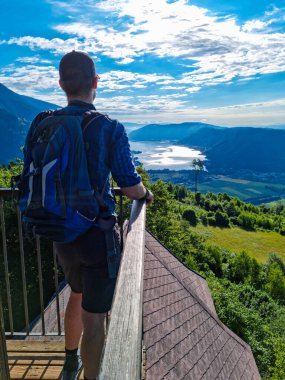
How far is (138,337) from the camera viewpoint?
1.31 meters

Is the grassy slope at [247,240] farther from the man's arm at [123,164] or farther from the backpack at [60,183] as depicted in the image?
the backpack at [60,183]

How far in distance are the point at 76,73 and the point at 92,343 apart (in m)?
1.68

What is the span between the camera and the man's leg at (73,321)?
2.70 m

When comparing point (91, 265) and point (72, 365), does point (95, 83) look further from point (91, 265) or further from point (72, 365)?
point (72, 365)

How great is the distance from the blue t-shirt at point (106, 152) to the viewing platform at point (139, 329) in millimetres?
346

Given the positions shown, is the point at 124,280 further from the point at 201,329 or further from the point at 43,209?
the point at 201,329

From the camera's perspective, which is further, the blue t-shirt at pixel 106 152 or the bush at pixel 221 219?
the bush at pixel 221 219

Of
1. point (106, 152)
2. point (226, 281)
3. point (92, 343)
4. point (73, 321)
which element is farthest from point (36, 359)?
point (226, 281)

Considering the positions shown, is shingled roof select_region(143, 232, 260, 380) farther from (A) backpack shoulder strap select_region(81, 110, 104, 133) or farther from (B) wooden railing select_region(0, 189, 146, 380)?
(A) backpack shoulder strap select_region(81, 110, 104, 133)

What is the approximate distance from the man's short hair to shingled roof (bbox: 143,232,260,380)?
22.6 ft

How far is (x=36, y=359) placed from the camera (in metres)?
3.51

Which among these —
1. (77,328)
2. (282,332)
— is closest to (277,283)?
(282,332)

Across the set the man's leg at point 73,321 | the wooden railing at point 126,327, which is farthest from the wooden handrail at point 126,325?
the man's leg at point 73,321

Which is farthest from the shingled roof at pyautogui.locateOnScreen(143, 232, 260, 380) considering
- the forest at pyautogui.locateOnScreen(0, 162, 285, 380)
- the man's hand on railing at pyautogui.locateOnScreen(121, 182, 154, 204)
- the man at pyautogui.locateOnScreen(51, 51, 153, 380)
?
the man's hand on railing at pyautogui.locateOnScreen(121, 182, 154, 204)
